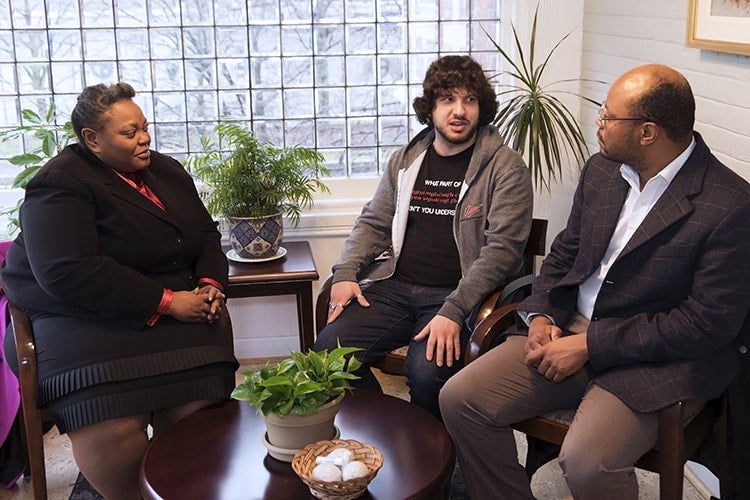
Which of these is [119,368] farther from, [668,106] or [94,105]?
[668,106]

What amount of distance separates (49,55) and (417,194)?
1.71 meters

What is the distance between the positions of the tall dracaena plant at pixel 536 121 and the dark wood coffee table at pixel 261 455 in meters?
1.27

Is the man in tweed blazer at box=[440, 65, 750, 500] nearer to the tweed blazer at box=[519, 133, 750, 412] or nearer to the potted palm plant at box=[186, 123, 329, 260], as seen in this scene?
the tweed blazer at box=[519, 133, 750, 412]

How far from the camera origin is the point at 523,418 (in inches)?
94.9

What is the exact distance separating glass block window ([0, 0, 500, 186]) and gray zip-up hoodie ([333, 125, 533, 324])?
82 cm

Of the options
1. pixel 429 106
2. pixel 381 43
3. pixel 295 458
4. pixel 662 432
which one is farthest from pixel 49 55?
pixel 662 432

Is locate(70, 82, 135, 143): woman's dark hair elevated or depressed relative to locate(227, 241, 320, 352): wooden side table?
elevated

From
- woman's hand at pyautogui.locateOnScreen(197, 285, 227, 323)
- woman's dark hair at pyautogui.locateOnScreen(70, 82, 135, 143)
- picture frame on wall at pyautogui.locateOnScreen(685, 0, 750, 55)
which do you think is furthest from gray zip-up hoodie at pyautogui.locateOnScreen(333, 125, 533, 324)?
woman's dark hair at pyautogui.locateOnScreen(70, 82, 135, 143)

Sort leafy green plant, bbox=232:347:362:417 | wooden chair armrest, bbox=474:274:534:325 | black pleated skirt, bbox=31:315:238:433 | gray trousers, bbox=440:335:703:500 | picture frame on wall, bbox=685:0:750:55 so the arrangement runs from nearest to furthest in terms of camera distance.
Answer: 1. leafy green plant, bbox=232:347:362:417
2. gray trousers, bbox=440:335:703:500
3. picture frame on wall, bbox=685:0:750:55
4. black pleated skirt, bbox=31:315:238:433
5. wooden chair armrest, bbox=474:274:534:325

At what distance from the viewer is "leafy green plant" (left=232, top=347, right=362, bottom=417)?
207cm

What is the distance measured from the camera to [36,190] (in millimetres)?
2576

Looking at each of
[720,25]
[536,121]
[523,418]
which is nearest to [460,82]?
[536,121]

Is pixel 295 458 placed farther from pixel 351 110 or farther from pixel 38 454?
pixel 351 110

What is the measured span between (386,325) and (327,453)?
2.87ft
